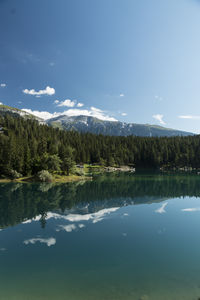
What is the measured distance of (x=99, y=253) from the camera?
18.9 metres

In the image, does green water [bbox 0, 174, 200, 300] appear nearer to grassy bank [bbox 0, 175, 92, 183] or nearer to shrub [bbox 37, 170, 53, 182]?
shrub [bbox 37, 170, 53, 182]

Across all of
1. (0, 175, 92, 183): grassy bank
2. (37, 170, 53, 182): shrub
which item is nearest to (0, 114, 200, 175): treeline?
(0, 175, 92, 183): grassy bank

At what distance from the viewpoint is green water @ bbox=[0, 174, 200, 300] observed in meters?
13.3

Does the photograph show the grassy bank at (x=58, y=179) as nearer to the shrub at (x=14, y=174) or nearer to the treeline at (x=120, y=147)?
the shrub at (x=14, y=174)

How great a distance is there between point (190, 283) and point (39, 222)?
2297 cm

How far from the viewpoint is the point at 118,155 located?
144 metres

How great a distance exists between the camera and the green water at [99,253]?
13266mm

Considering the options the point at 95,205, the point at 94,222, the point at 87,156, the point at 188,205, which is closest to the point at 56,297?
the point at 94,222

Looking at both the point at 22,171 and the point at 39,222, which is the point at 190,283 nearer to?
the point at 39,222

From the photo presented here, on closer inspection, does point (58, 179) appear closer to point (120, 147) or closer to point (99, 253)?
point (99, 253)

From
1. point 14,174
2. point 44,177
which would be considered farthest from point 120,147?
point 14,174

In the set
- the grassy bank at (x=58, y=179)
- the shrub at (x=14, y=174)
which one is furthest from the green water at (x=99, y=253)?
the shrub at (x=14, y=174)

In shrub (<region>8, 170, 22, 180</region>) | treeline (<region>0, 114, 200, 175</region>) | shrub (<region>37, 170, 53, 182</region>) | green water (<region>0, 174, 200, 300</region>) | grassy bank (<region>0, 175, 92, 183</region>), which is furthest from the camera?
treeline (<region>0, 114, 200, 175</region>)

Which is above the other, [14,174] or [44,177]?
[14,174]
